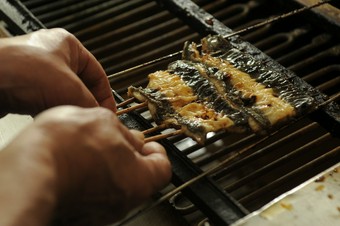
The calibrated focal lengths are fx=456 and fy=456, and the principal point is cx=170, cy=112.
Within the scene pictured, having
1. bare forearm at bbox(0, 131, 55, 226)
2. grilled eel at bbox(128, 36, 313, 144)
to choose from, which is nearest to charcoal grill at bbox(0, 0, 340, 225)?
grilled eel at bbox(128, 36, 313, 144)

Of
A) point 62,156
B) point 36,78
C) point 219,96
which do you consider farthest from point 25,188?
point 219,96

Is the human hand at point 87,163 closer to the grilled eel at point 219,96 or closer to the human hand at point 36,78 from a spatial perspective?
the human hand at point 36,78

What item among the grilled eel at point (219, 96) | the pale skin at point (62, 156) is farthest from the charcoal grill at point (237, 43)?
the pale skin at point (62, 156)

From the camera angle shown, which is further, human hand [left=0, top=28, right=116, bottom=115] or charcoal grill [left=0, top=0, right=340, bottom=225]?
charcoal grill [left=0, top=0, right=340, bottom=225]

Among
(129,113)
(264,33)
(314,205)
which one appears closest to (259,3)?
(264,33)

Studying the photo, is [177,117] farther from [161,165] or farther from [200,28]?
[200,28]

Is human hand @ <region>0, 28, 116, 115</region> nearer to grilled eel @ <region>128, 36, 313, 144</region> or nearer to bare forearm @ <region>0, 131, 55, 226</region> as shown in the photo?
grilled eel @ <region>128, 36, 313, 144</region>

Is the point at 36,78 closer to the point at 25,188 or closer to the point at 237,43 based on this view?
the point at 25,188
